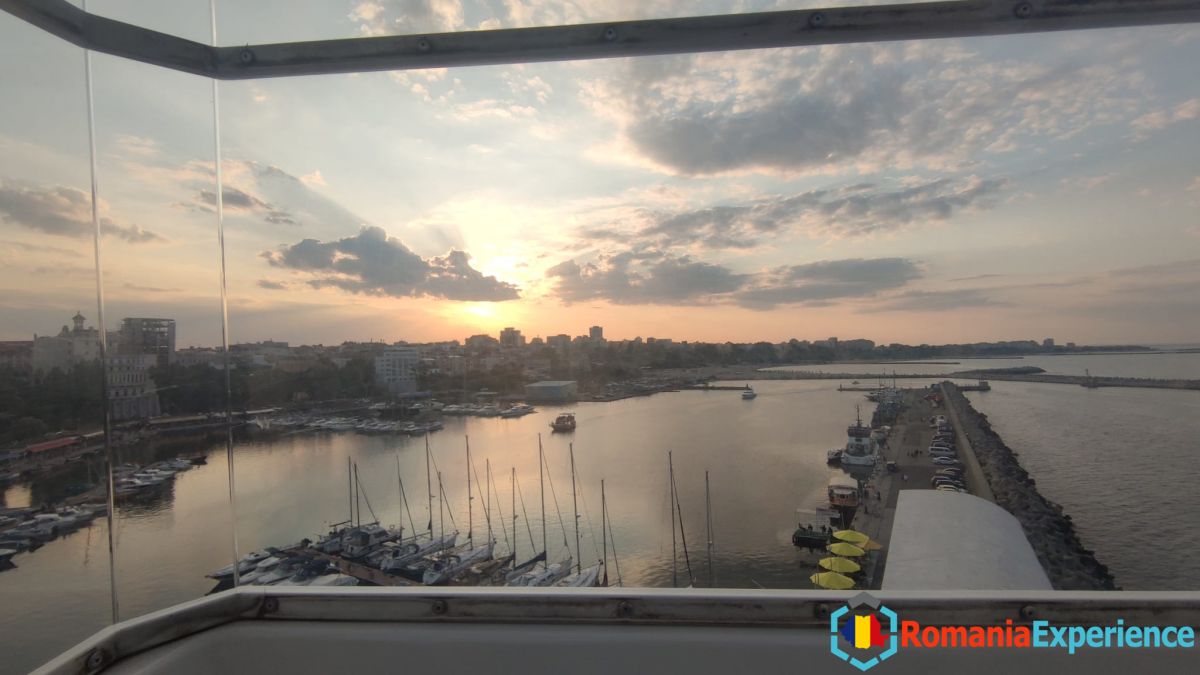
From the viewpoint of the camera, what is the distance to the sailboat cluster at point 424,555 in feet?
3.92

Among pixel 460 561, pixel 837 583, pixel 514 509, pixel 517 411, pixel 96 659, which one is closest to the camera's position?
pixel 96 659

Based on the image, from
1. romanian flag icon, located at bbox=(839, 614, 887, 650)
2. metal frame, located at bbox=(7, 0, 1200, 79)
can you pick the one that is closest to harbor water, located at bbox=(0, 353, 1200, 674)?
romanian flag icon, located at bbox=(839, 614, 887, 650)

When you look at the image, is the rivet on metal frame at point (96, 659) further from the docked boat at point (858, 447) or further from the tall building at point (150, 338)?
the docked boat at point (858, 447)

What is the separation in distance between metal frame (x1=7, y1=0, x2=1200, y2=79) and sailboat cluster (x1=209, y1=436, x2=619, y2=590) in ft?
2.65

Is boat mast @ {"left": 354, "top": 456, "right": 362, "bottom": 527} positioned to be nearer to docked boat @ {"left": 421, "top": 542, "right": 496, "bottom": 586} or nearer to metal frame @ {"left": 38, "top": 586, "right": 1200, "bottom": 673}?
docked boat @ {"left": 421, "top": 542, "right": 496, "bottom": 586}

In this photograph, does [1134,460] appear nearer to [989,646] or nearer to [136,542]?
[989,646]

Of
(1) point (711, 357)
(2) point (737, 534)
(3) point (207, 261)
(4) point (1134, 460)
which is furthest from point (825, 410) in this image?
(3) point (207, 261)

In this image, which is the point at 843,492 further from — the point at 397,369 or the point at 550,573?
the point at 397,369

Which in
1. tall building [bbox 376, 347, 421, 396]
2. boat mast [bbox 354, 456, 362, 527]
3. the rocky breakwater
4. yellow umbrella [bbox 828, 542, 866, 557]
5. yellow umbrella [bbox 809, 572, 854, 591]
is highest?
tall building [bbox 376, 347, 421, 396]

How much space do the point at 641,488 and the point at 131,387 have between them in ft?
17.1

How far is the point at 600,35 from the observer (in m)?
0.81

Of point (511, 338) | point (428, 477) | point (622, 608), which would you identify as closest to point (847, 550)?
point (622, 608)

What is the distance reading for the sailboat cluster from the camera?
1196 mm

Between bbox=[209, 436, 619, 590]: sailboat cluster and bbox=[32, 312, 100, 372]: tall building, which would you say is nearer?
bbox=[32, 312, 100, 372]: tall building
